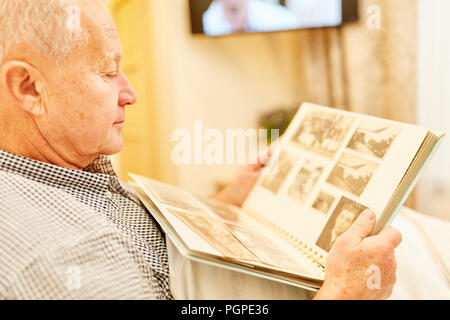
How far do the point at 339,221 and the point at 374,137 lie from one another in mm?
141

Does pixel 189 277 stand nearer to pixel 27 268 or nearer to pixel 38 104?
pixel 27 268

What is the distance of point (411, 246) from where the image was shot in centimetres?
81

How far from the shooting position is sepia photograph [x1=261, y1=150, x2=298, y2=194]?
84 cm

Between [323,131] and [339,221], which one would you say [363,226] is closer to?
[339,221]

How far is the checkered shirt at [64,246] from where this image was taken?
0.48m

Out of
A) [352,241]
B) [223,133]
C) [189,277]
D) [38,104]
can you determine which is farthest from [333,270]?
[223,133]

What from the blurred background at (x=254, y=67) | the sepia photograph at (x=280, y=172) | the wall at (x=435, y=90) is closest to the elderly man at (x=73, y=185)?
the sepia photograph at (x=280, y=172)

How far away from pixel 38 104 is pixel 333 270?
497 millimetres

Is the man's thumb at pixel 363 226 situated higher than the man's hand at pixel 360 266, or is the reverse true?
the man's thumb at pixel 363 226

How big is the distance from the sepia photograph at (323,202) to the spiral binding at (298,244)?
0.06 metres

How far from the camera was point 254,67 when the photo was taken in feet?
7.92

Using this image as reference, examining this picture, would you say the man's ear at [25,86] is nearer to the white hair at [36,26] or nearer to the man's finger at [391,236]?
the white hair at [36,26]

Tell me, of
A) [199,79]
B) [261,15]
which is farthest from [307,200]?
[199,79]
